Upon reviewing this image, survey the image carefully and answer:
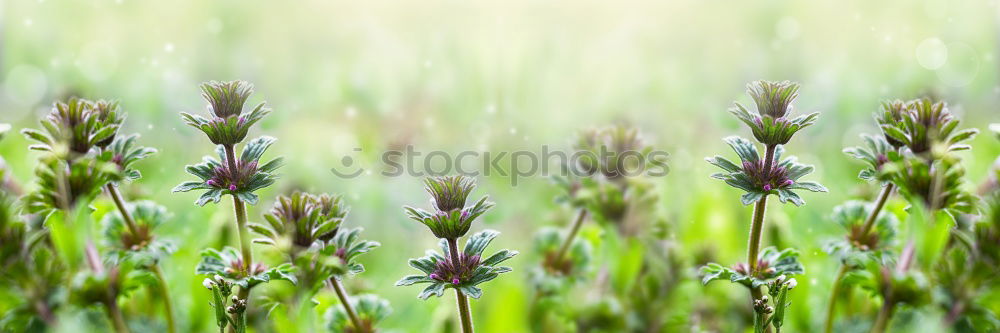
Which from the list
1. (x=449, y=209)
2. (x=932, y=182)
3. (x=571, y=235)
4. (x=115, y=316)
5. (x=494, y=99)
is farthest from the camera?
(x=494, y=99)

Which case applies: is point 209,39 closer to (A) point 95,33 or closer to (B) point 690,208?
(A) point 95,33

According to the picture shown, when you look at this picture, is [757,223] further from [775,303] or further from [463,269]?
[463,269]

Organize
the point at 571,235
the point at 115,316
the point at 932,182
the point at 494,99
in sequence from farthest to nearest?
the point at 494,99
the point at 571,235
the point at 115,316
the point at 932,182

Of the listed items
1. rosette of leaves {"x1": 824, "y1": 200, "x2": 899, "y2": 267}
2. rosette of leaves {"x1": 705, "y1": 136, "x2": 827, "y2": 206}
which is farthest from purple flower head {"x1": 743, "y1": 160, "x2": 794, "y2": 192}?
rosette of leaves {"x1": 824, "y1": 200, "x2": 899, "y2": 267}

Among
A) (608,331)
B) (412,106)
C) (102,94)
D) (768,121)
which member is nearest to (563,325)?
(608,331)

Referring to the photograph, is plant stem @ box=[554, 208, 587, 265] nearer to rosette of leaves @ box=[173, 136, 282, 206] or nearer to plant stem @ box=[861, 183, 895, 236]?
plant stem @ box=[861, 183, 895, 236]

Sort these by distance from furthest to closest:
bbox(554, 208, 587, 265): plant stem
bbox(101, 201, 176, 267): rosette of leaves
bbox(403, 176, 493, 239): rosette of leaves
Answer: bbox(554, 208, 587, 265): plant stem → bbox(101, 201, 176, 267): rosette of leaves → bbox(403, 176, 493, 239): rosette of leaves

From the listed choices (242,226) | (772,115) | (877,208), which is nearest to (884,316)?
(877,208)

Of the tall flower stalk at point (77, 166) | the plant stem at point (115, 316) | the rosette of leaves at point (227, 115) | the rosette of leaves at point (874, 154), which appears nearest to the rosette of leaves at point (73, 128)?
the tall flower stalk at point (77, 166)
